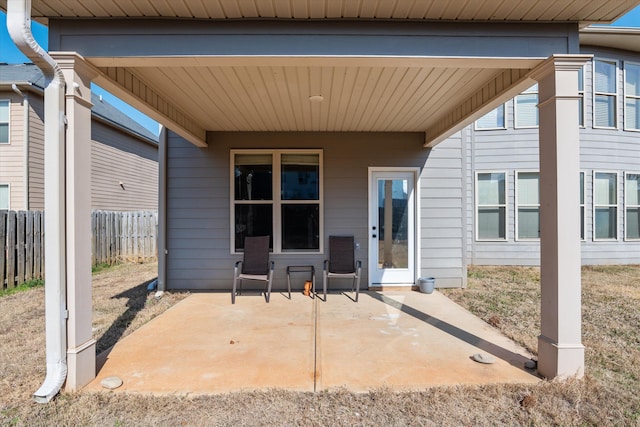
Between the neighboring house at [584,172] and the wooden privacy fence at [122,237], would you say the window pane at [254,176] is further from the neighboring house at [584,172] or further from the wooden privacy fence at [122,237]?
the neighboring house at [584,172]

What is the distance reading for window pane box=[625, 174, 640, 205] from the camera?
774 cm

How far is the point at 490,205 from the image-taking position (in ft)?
25.2

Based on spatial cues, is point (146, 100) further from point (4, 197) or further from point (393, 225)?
point (4, 197)

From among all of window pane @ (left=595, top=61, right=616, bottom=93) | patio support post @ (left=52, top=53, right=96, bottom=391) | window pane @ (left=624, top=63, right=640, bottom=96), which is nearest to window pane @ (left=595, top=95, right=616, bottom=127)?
window pane @ (left=595, top=61, right=616, bottom=93)

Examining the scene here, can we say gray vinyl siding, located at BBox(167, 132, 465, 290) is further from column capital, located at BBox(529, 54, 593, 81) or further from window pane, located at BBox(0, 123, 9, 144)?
window pane, located at BBox(0, 123, 9, 144)

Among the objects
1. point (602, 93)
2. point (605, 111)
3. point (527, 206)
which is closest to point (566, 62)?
point (527, 206)

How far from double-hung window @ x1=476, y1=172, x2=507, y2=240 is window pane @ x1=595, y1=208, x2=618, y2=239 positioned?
2172 mm

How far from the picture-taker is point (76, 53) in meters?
2.37

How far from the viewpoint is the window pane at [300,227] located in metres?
5.34

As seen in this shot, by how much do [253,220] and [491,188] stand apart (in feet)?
18.2

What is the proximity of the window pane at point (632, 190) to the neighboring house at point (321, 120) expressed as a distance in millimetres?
5304

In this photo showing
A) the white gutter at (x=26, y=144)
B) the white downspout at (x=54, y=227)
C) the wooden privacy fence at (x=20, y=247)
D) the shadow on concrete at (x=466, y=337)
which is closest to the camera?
the white downspout at (x=54, y=227)

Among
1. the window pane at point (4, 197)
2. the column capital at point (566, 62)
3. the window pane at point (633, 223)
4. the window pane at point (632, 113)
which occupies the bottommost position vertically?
the window pane at point (633, 223)

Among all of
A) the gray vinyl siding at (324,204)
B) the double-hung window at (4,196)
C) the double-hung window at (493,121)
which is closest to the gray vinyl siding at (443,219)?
the gray vinyl siding at (324,204)
